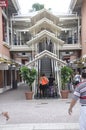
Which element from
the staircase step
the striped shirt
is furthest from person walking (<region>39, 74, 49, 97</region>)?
the striped shirt

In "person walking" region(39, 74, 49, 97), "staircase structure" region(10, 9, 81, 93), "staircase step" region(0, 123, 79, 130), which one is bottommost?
"staircase step" region(0, 123, 79, 130)

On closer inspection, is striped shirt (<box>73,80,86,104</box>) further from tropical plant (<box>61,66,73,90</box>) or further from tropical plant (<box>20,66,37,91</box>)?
tropical plant (<box>61,66,73,90</box>)

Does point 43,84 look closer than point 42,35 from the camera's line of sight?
Yes

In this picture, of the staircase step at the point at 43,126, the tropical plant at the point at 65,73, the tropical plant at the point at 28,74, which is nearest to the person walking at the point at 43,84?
Answer: the tropical plant at the point at 28,74

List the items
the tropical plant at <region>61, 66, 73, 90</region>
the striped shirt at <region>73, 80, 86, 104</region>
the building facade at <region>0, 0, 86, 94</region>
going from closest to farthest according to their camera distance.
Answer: the striped shirt at <region>73, 80, 86, 104</region> < the tropical plant at <region>61, 66, 73, 90</region> < the building facade at <region>0, 0, 86, 94</region>

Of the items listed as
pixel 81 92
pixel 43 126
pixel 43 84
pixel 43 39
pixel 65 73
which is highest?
pixel 43 39

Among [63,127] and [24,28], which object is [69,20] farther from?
[63,127]

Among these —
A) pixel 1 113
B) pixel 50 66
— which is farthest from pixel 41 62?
pixel 1 113

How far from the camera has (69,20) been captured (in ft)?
133

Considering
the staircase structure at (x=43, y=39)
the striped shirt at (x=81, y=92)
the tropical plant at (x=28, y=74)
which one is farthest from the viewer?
the staircase structure at (x=43, y=39)

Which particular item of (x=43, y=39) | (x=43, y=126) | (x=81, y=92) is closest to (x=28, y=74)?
(x=43, y=39)

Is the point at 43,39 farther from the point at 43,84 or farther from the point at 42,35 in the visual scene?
the point at 43,84

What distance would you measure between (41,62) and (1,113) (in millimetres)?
24623

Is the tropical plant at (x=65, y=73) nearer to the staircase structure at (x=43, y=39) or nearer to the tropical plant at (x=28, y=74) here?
the tropical plant at (x=28, y=74)
